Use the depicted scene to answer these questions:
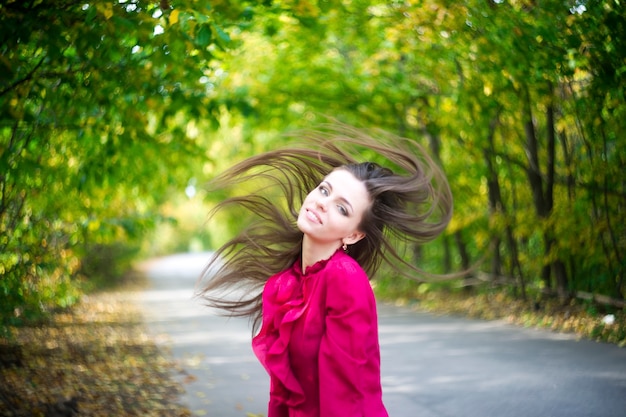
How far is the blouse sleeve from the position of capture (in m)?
2.53

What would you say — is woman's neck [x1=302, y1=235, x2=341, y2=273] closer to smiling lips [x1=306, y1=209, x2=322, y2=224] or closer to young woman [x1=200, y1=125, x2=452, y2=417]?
young woman [x1=200, y1=125, x2=452, y2=417]

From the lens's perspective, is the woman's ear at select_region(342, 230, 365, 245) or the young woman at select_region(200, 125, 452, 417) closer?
the young woman at select_region(200, 125, 452, 417)

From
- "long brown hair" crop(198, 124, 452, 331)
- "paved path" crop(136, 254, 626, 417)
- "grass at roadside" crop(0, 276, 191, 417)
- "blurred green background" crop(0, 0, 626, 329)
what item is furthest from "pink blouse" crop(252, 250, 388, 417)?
"paved path" crop(136, 254, 626, 417)

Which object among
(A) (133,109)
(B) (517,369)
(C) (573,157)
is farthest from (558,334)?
(A) (133,109)

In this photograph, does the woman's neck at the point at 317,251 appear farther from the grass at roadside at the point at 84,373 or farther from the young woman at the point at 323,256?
the grass at roadside at the point at 84,373

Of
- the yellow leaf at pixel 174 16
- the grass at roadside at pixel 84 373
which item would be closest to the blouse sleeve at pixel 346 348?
the yellow leaf at pixel 174 16

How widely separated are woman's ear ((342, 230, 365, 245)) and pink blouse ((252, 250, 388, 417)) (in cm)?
7

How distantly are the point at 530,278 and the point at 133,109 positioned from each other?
748cm

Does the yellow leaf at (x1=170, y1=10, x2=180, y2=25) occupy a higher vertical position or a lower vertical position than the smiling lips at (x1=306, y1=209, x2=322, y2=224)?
higher

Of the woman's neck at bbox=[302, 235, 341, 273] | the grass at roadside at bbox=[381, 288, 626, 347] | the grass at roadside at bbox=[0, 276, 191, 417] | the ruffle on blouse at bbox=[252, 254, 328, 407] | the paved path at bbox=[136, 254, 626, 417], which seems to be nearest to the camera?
the ruffle on blouse at bbox=[252, 254, 328, 407]

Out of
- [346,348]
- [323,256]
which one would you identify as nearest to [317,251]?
[323,256]

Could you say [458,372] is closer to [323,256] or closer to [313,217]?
[323,256]

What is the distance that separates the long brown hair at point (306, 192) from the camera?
3051 millimetres

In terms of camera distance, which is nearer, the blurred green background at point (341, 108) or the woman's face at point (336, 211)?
the woman's face at point (336, 211)
